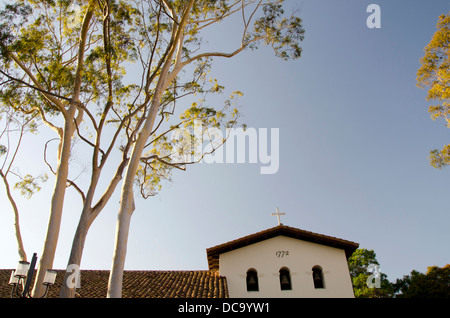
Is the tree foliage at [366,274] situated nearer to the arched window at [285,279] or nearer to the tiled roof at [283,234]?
the tiled roof at [283,234]

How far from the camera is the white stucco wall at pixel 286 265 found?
42.4 ft

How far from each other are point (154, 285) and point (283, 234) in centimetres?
612

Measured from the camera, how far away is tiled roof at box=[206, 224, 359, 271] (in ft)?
45.7

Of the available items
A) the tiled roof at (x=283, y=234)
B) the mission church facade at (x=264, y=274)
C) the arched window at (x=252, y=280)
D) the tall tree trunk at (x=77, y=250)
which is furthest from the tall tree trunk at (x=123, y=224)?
the arched window at (x=252, y=280)

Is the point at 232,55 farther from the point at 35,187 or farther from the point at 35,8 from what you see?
the point at 35,187

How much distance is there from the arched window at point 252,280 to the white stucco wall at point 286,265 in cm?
20

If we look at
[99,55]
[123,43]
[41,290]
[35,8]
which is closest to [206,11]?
[123,43]

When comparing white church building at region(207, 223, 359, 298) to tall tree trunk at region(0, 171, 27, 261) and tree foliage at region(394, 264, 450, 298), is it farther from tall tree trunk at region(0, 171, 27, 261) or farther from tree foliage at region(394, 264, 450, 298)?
tree foliage at region(394, 264, 450, 298)

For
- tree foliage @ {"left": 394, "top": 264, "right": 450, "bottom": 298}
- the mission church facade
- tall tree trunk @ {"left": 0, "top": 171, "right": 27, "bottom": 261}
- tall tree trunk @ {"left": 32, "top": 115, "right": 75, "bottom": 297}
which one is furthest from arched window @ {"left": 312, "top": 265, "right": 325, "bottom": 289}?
tree foliage @ {"left": 394, "top": 264, "right": 450, "bottom": 298}

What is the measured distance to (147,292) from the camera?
471 inches

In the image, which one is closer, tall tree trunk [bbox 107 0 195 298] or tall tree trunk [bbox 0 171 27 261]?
tall tree trunk [bbox 107 0 195 298]

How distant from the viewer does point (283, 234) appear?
14461 millimetres

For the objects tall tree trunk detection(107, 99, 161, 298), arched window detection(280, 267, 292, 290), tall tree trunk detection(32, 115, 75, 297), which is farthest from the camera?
arched window detection(280, 267, 292, 290)

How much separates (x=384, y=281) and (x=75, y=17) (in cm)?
2977
